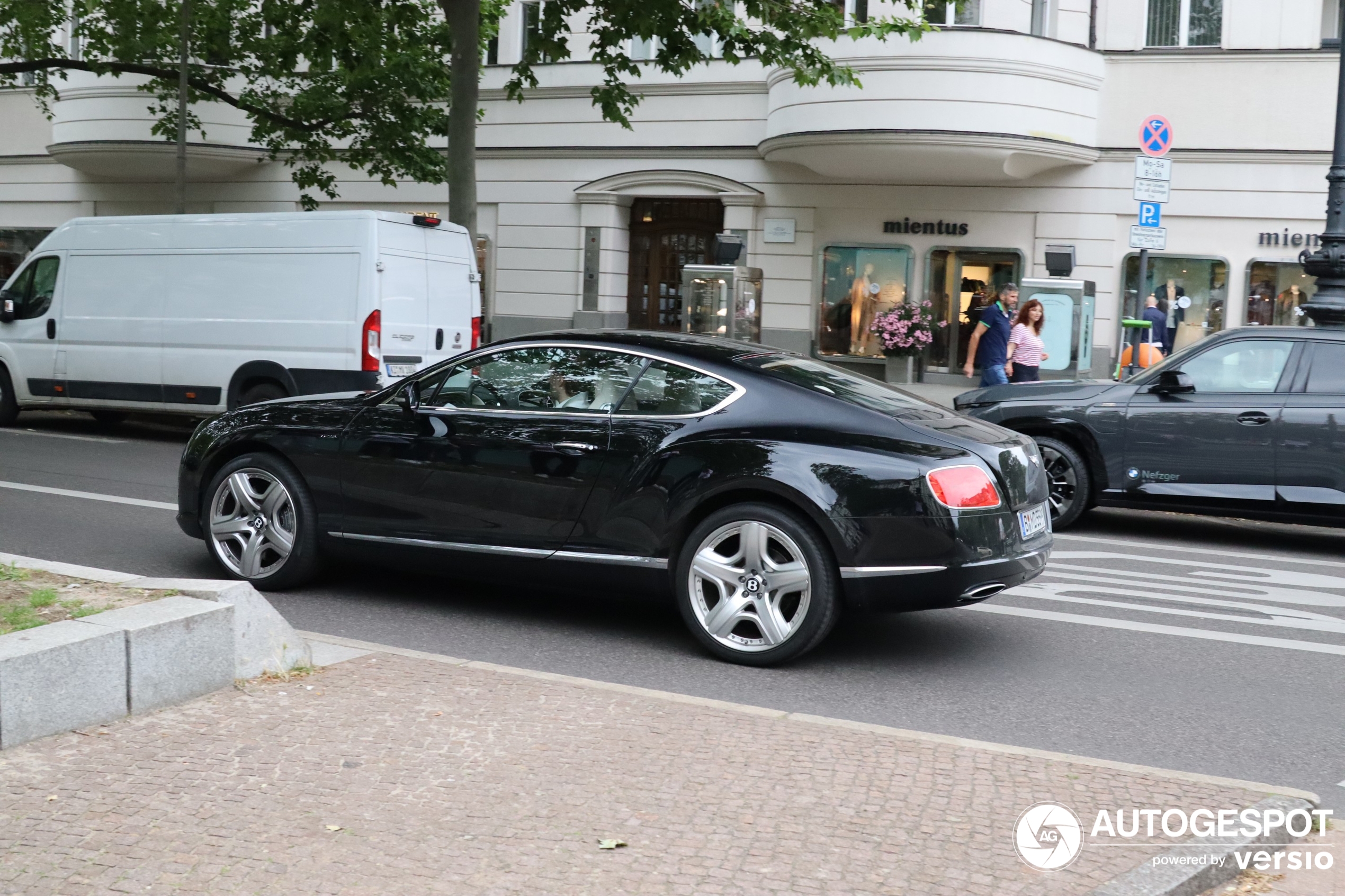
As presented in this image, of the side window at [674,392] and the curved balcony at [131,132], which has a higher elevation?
the curved balcony at [131,132]

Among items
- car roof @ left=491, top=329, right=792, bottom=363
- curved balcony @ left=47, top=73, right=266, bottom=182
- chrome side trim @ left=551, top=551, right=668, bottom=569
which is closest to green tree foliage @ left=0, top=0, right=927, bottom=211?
curved balcony @ left=47, top=73, right=266, bottom=182

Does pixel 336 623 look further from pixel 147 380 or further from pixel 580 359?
pixel 147 380

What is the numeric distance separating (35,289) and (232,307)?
305cm

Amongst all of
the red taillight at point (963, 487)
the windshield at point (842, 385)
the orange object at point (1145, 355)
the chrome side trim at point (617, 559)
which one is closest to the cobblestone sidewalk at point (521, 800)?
the chrome side trim at point (617, 559)

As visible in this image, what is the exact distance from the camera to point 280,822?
3.88 metres

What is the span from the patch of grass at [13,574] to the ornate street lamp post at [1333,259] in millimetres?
11358

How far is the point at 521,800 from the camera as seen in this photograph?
4.13 meters

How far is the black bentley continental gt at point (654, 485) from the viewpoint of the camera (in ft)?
19.5

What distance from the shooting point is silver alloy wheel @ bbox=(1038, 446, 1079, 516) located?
34.7 feet

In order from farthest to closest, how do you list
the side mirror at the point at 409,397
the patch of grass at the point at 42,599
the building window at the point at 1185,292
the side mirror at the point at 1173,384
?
the building window at the point at 1185,292, the side mirror at the point at 1173,384, the side mirror at the point at 409,397, the patch of grass at the point at 42,599

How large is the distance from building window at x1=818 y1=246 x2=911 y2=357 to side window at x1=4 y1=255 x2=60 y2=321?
11945 millimetres

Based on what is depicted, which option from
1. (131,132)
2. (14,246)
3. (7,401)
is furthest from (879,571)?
(14,246)

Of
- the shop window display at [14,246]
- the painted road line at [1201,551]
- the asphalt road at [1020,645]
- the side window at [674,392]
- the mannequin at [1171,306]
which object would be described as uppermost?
the shop window display at [14,246]

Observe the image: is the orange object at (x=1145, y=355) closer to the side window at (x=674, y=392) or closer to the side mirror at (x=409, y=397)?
the side window at (x=674, y=392)
